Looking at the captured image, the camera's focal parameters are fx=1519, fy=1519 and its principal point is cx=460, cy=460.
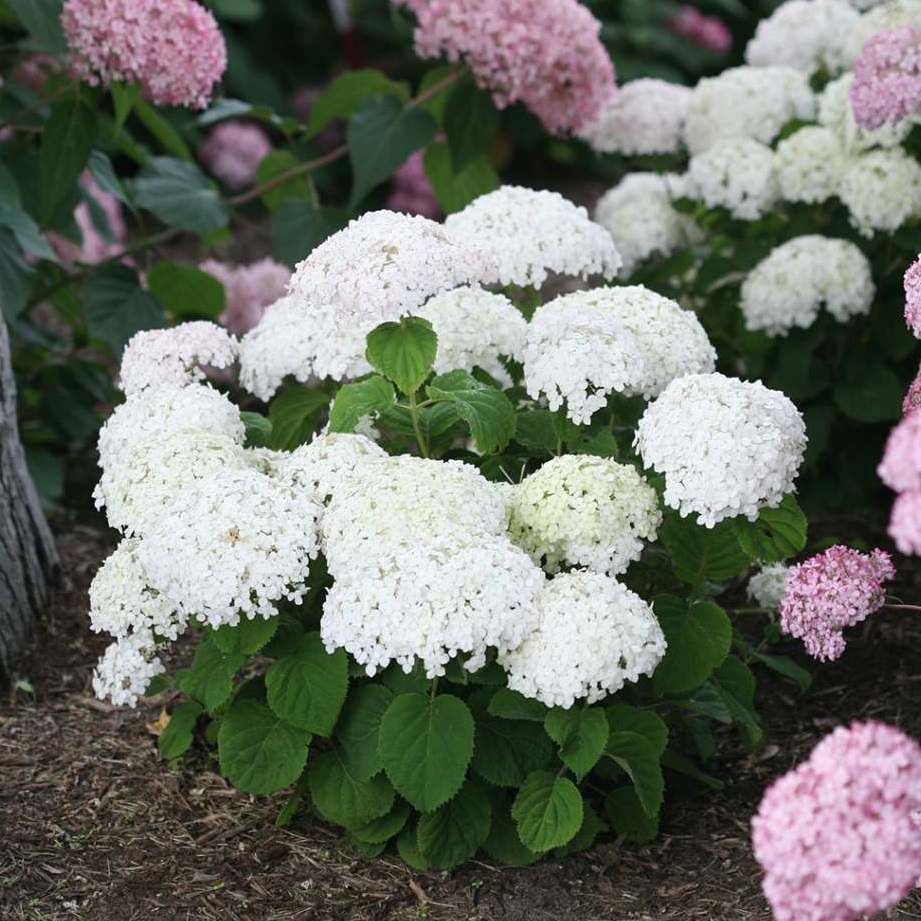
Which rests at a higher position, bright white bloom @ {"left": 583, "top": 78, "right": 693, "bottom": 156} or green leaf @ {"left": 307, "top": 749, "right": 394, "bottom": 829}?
bright white bloom @ {"left": 583, "top": 78, "right": 693, "bottom": 156}

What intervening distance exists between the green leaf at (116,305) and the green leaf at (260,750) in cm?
172

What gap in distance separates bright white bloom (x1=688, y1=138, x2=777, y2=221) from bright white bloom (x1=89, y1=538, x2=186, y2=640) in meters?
1.98

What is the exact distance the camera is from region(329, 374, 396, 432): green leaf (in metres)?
2.62

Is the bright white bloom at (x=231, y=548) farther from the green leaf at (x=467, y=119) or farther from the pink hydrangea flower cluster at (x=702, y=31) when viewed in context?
the pink hydrangea flower cluster at (x=702, y=31)

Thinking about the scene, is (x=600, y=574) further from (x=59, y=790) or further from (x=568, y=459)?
(x=59, y=790)

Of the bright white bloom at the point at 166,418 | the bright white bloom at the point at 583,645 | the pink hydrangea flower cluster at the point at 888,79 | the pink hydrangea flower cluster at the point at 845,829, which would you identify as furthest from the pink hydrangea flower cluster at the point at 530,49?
the pink hydrangea flower cluster at the point at 845,829

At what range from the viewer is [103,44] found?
11.6 ft

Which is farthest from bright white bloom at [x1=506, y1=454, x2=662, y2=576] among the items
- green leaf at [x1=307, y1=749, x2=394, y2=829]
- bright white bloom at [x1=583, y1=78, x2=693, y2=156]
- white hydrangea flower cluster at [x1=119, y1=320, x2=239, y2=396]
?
bright white bloom at [x1=583, y1=78, x2=693, y2=156]

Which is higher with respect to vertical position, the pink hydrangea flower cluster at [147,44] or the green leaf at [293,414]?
the pink hydrangea flower cluster at [147,44]

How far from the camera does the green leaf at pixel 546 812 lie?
245cm

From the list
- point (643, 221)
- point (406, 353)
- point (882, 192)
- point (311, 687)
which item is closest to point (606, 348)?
point (406, 353)

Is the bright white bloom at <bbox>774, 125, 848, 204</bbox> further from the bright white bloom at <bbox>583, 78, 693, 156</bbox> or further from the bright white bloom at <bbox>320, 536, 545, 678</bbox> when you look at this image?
the bright white bloom at <bbox>320, 536, 545, 678</bbox>

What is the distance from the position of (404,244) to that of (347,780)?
93 cm

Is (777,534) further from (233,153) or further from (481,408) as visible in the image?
(233,153)
